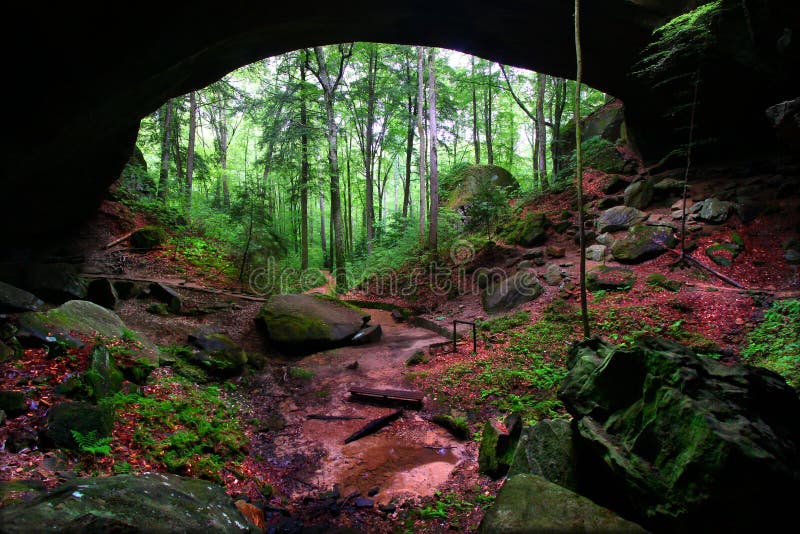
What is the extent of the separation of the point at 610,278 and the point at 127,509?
36.4 feet

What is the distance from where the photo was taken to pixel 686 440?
2762 millimetres

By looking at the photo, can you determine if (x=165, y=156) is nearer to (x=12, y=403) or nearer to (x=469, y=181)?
(x=12, y=403)

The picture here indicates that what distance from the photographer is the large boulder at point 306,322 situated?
1012 cm

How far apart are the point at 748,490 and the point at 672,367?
3.35ft

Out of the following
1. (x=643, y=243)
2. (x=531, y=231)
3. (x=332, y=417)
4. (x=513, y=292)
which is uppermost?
(x=531, y=231)

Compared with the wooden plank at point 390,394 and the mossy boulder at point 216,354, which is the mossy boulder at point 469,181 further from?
the mossy boulder at point 216,354

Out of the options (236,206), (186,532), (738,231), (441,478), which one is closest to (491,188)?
(738,231)

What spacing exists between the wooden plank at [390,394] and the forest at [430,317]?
7 cm

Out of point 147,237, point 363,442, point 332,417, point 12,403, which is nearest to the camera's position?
point 12,403

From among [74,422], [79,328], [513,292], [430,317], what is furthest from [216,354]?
[513,292]

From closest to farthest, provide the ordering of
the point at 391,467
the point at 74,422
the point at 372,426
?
1. the point at 74,422
2. the point at 391,467
3. the point at 372,426

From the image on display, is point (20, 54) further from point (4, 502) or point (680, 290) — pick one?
point (680, 290)

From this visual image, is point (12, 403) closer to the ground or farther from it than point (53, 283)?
closer to the ground

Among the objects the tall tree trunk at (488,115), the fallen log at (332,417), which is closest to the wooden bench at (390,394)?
the fallen log at (332,417)
